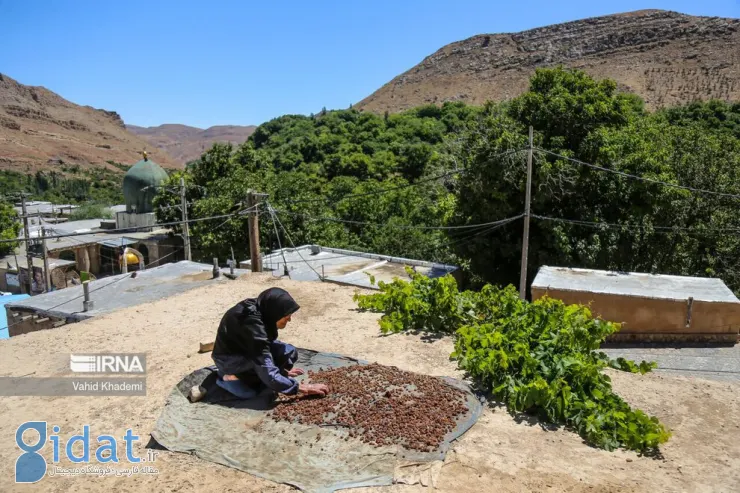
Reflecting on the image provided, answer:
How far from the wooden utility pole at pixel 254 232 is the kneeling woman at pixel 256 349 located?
7.06 meters

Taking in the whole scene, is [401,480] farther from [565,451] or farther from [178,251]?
[178,251]

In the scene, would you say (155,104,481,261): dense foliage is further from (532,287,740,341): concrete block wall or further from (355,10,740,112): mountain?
(355,10,740,112): mountain

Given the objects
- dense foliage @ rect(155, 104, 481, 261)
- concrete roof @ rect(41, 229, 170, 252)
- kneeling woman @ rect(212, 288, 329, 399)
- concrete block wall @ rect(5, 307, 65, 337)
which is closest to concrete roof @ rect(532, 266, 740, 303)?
dense foliage @ rect(155, 104, 481, 261)

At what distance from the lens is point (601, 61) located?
93000 millimetres

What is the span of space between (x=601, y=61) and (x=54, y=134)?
105839mm

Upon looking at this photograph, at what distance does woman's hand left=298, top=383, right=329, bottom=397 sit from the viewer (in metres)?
5.03

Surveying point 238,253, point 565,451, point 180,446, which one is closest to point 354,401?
point 180,446

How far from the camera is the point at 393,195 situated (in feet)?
104

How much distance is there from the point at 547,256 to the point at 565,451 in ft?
36.0

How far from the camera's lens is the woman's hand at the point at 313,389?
5.03m

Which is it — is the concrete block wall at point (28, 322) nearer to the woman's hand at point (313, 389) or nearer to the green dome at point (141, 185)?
the woman's hand at point (313, 389)

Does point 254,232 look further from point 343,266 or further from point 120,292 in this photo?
point 343,266

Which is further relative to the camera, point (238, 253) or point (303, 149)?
point (303, 149)

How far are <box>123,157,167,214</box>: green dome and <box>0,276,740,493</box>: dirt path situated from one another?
2647 cm
